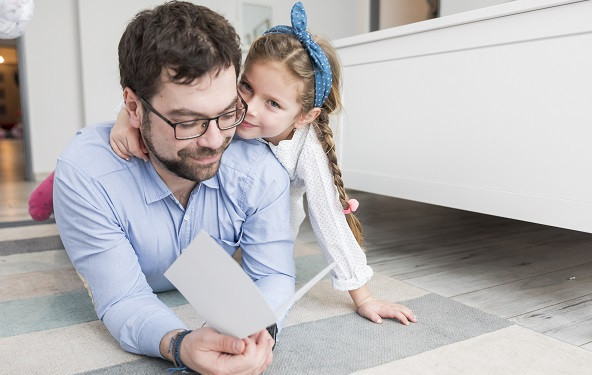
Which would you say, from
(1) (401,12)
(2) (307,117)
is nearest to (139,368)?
(2) (307,117)

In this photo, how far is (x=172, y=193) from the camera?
1013mm

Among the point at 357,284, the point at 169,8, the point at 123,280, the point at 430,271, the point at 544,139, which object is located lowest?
the point at 430,271

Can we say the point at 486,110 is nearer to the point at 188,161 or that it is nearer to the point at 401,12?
the point at 188,161

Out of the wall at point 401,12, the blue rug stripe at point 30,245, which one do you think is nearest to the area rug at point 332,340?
the blue rug stripe at point 30,245

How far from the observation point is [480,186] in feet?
4.23

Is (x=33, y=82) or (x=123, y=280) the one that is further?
(x=33, y=82)

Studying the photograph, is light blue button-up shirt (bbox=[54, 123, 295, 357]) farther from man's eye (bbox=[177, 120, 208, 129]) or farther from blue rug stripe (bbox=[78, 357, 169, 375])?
man's eye (bbox=[177, 120, 208, 129])

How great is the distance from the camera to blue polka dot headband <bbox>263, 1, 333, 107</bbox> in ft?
3.57

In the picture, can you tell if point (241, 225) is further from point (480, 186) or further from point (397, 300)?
point (480, 186)

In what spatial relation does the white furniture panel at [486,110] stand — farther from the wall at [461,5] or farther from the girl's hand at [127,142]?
the wall at [461,5]

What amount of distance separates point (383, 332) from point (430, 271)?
1.58 feet

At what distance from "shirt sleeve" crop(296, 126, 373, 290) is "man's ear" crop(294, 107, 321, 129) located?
0.13 feet

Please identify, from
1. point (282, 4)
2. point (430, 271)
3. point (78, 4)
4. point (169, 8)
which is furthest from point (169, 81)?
point (282, 4)

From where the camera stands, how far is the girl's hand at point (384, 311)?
1083mm
